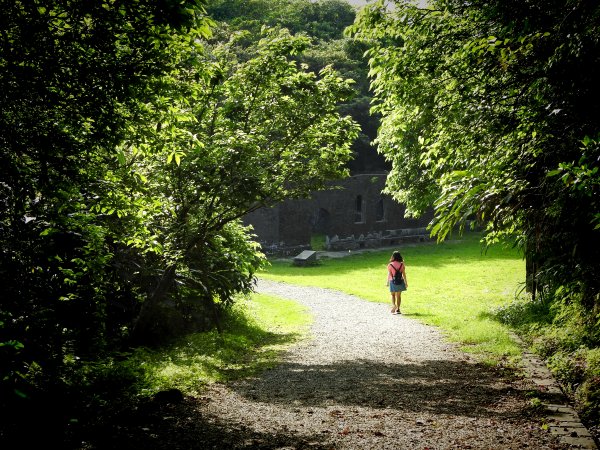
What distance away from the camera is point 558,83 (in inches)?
255

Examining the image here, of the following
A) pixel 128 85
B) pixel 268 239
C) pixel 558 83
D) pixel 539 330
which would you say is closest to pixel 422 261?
pixel 268 239

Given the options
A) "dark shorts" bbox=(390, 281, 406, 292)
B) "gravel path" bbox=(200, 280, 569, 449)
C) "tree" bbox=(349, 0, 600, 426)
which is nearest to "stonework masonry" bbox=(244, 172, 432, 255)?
"dark shorts" bbox=(390, 281, 406, 292)

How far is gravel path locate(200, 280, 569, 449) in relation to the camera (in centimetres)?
600

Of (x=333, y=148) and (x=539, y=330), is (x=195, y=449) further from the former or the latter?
(x=539, y=330)

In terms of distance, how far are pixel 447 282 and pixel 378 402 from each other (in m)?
17.1

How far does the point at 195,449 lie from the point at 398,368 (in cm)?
502

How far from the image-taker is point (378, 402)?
760 centimetres

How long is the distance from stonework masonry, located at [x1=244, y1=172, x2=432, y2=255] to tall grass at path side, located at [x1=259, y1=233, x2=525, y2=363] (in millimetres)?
2828

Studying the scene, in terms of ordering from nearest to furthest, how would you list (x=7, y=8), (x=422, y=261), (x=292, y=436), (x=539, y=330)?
(x=7, y=8) < (x=292, y=436) < (x=539, y=330) < (x=422, y=261)

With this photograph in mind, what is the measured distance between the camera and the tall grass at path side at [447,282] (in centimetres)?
1208

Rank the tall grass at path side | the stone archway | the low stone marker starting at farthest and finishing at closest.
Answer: the stone archway < the low stone marker < the tall grass at path side

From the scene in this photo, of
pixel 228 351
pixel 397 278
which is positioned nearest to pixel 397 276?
pixel 397 278

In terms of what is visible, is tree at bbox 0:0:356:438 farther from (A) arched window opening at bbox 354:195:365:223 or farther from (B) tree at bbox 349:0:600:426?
(A) arched window opening at bbox 354:195:365:223

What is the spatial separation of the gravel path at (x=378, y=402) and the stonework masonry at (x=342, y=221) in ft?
82.1
